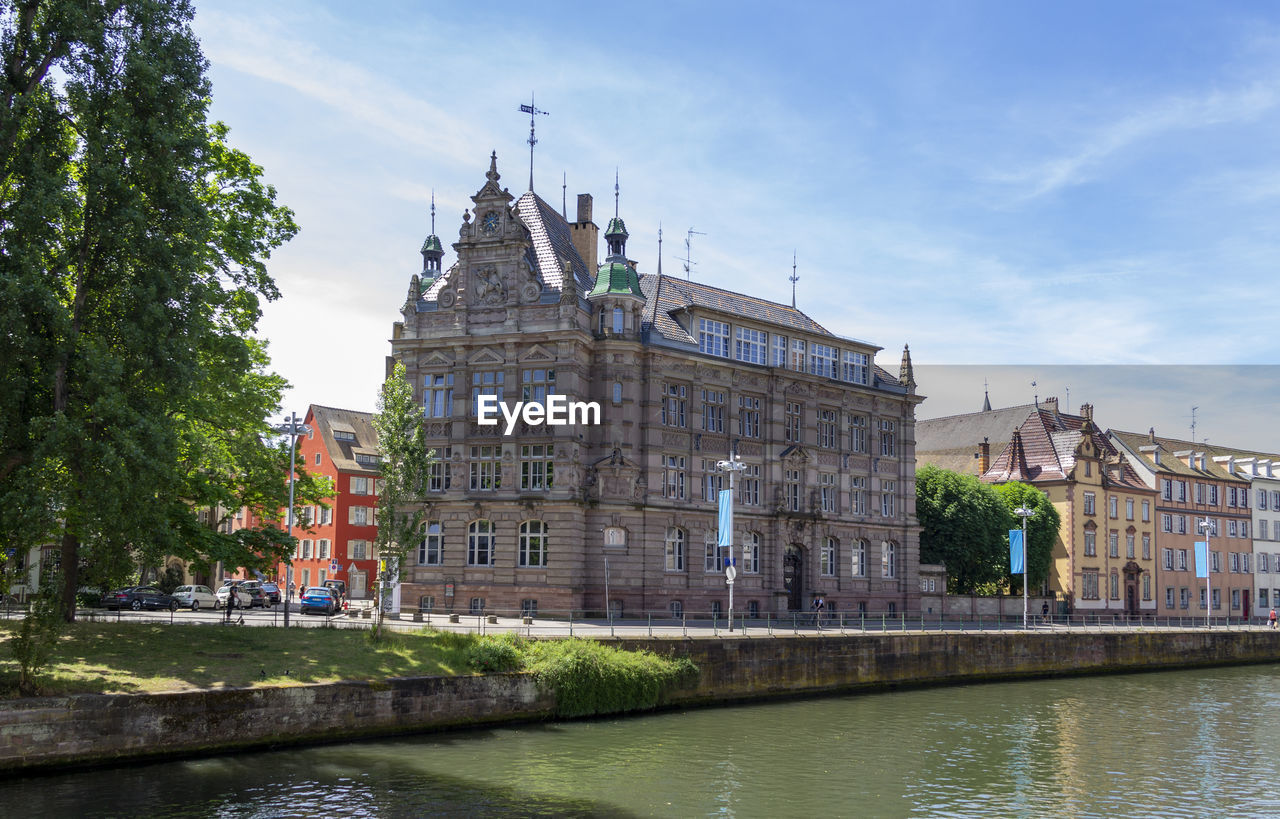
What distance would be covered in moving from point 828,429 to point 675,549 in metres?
14.7

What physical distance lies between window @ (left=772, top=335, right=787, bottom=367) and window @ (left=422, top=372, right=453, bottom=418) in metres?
19.5

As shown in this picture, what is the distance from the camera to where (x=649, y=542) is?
57625 millimetres

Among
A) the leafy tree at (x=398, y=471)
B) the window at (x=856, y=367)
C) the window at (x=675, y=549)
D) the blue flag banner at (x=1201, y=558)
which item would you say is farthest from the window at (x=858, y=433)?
the leafy tree at (x=398, y=471)

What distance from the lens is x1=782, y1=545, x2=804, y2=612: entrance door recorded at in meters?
65.6

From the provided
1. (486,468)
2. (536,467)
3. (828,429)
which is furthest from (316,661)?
(828,429)

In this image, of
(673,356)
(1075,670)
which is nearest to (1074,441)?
(1075,670)

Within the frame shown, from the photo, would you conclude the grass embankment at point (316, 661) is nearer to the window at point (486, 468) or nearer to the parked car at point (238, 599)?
the window at point (486, 468)

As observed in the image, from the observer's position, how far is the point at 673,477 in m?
59.9

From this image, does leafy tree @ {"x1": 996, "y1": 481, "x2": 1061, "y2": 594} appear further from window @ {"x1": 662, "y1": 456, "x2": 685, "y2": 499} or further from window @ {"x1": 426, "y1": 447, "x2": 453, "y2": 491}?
window @ {"x1": 426, "y1": 447, "x2": 453, "y2": 491}

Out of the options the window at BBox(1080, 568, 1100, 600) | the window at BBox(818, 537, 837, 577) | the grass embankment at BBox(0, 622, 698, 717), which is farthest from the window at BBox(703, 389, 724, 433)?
the window at BBox(1080, 568, 1100, 600)

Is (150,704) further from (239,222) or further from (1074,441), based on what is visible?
(1074,441)

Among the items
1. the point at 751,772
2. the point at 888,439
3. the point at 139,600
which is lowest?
the point at 751,772

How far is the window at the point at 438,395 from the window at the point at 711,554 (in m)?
15.3

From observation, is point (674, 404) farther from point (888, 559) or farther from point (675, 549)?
point (888, 559)
